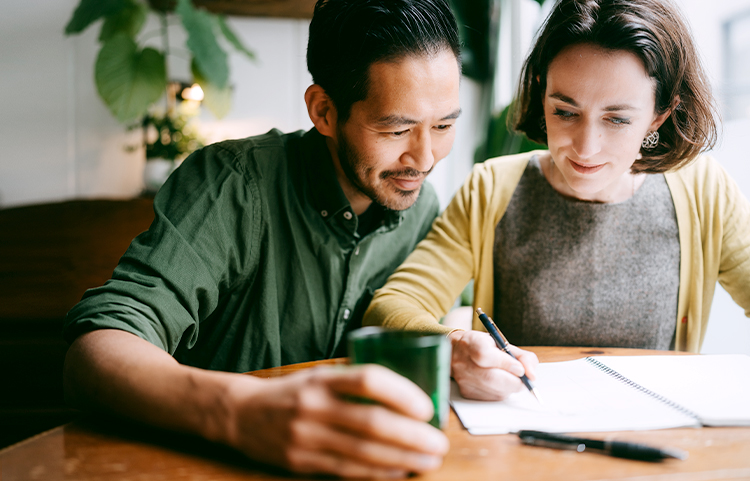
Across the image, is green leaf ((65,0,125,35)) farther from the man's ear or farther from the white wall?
the man's ear

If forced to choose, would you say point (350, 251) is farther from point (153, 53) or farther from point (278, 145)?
point (153, 53)

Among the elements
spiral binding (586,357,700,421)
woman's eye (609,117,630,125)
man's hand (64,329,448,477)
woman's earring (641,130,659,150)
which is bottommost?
spiral binding (586,357,700,421)

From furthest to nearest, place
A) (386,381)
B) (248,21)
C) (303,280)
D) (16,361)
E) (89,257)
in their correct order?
(248,21)
(89,257)
(16,361)
(303,280)
(386,381)

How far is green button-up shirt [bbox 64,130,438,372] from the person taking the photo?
1015mm

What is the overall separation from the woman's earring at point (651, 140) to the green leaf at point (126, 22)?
2.42 m

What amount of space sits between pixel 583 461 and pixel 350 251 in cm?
76

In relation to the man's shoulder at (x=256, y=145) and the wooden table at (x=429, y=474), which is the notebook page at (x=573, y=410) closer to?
the wooden table at (x=429, y=474)

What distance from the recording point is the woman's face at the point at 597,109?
1.02 meters

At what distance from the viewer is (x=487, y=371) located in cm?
72

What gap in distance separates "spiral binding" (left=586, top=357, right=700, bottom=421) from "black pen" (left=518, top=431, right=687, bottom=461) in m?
0.13

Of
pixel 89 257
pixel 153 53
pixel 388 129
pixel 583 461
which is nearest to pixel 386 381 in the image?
pixel 583 461

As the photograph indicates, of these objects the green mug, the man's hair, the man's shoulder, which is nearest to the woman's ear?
the man's hair

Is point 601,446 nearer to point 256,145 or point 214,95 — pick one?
point 256,145

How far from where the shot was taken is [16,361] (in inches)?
66.5
